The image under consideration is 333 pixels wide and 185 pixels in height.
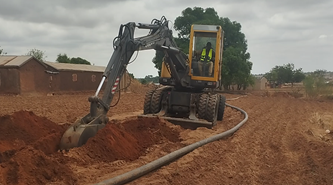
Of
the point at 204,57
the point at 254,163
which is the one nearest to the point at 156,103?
the point at 204,57

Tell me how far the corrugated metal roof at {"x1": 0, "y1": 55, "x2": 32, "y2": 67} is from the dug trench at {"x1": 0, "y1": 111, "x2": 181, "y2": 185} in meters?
17.4

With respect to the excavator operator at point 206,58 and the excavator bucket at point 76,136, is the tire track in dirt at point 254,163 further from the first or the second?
the excavator operator at point 206,58

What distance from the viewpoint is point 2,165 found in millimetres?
5871

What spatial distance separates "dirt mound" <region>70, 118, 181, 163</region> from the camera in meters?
7.39

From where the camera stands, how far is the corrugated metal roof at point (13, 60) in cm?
2545

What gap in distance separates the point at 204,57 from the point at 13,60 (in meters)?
17.8

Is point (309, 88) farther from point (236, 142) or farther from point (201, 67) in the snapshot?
point (236, 142)

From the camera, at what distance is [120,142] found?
26.3 feet

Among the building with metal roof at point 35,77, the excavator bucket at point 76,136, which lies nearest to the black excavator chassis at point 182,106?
the excavator bucket at point 76,136

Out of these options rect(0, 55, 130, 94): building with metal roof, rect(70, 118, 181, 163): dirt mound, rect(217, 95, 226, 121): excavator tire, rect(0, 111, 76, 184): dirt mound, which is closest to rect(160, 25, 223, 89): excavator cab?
rect(217, 95, 226, 121): excavator tire

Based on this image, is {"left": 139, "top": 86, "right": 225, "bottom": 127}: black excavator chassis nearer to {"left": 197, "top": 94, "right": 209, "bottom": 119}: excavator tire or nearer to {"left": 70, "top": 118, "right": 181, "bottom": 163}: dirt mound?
{"left": 197, "top": 94, "right": 209, "bottom": 119}: excavator tire

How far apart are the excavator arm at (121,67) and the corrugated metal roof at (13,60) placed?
1605 cm

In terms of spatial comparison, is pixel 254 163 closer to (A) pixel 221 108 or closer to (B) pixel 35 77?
(A) pixel 221 108

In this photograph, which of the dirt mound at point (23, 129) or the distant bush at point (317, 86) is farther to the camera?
the distant bush at point (317, 86)
